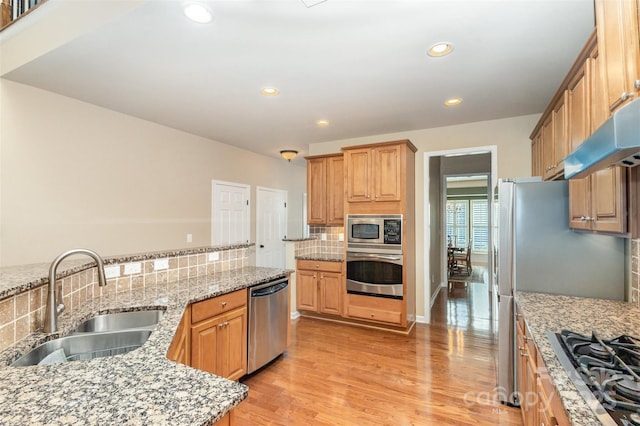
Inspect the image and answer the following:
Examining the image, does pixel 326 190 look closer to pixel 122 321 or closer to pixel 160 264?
pixel 160 264

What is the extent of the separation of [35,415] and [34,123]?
10.5ft

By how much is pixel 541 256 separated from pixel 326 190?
114 inches

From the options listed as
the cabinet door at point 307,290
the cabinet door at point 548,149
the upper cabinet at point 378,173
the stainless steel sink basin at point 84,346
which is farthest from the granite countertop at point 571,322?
the cabinet door at point 307,290

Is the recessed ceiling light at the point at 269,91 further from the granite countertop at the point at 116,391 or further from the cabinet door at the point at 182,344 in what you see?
the granite countertop at the point at 116,391

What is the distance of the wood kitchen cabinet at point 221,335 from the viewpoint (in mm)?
2086

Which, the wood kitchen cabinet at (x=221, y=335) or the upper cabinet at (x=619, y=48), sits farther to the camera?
the wood kitchen cabinet at (x=221, y=335)

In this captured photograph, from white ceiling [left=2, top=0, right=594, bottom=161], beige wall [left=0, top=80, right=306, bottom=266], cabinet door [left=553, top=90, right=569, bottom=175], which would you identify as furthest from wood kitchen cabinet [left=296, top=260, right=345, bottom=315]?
cabinet door [left=553, top=90, right=569, bottom=175]

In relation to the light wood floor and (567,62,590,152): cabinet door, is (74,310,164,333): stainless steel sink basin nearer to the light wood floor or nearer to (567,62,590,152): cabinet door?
the light wood floor

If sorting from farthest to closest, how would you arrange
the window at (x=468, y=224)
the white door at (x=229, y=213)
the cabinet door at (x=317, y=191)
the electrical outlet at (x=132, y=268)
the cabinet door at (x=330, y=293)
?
the window at (x=468, y=224) → the white door at (x=229, y=213) → the cabinet door at (x=317, y=191) → the cabinet door at (x=330, y=293) → the electrical outlet at (x=132, y=268)

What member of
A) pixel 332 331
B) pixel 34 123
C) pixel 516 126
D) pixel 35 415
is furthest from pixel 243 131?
pixel 35 415

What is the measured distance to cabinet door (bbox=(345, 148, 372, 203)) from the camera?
391 cm

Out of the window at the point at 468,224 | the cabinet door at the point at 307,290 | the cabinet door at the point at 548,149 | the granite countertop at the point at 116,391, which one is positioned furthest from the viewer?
the window at the point at 468,224

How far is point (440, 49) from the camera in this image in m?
2.15

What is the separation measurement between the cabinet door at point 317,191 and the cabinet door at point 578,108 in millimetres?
2969
